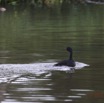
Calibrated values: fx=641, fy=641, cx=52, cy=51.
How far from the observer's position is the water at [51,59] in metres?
12.9

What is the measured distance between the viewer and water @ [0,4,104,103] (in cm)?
1291

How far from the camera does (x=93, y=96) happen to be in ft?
41.7

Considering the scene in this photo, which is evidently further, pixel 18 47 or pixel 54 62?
pixel 18 47

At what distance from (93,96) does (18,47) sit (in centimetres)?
1057

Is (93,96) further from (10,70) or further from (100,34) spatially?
(100,34)

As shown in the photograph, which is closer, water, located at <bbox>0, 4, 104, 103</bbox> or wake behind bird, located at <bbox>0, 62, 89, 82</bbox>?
water, located at <bbox>0, 4, 104, 103</bbox>

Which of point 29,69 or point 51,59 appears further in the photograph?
point 51,59

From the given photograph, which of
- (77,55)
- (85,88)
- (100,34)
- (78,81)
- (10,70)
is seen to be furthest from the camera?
(100,34)

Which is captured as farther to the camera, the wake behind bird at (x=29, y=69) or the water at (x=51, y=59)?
the wake behind bird at (x=29, y=69)

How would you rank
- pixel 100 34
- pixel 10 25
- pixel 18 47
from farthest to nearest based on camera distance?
pixel 10 25, pixel 100 34, pixel 18 47

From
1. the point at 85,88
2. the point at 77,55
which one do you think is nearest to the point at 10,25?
the point at 77,55

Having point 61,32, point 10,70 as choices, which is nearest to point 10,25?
point 61,32

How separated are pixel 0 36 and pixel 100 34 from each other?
4.42 meters

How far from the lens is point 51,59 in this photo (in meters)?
19.0
